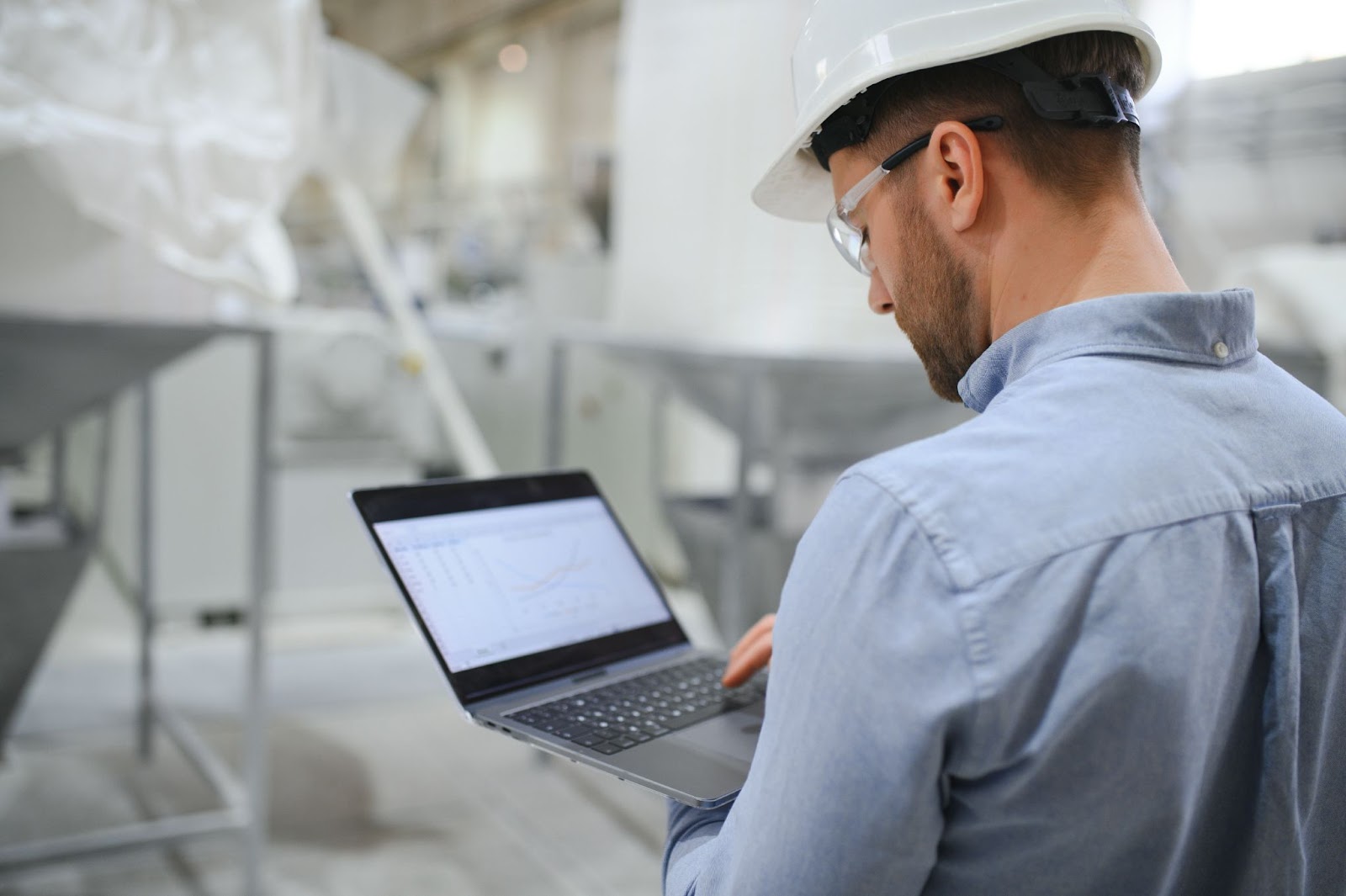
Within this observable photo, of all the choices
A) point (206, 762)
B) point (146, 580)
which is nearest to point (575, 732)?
point (206, 762)

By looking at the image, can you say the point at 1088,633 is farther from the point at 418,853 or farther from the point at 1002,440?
the point at 418,853

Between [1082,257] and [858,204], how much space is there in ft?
0.54

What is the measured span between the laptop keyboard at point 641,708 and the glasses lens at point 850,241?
0.35 meters

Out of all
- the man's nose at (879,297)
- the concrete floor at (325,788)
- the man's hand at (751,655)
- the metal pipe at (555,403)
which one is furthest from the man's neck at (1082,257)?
the metal pipe at (555,403)

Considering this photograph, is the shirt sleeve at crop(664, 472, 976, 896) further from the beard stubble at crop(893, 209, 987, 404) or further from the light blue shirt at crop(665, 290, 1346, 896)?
the beard stubble at crop(893, 209, 987, 404)

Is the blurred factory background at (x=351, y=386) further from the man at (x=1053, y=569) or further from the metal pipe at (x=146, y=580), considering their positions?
the man at (x=1053, y=569)

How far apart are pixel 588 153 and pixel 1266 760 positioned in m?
3.36

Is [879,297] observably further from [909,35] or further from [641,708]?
[641,708]

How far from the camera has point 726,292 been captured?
5.99ft

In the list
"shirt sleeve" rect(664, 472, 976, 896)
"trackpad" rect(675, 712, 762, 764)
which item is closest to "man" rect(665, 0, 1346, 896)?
"shirt sleeve" rect(664, 472, 976, 896)

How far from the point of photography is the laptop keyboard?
2.51 feet

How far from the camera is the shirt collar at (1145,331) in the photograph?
1.76 ft

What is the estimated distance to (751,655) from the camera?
2.69 ft

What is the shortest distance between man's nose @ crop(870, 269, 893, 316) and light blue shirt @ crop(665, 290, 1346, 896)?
7.8 inches
